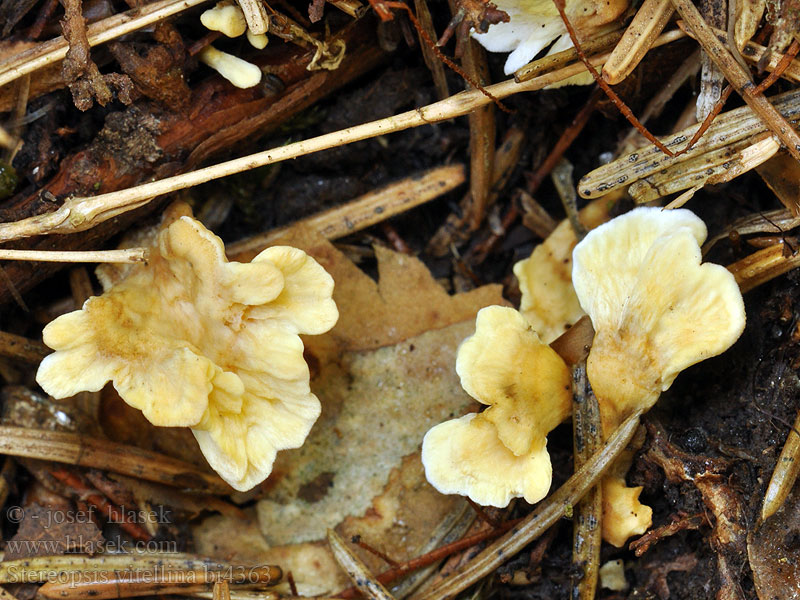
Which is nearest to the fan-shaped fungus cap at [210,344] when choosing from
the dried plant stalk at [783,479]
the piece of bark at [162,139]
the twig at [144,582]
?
the piece of bark at [162,139]

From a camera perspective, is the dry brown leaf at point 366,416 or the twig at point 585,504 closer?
the twig at point 585,504

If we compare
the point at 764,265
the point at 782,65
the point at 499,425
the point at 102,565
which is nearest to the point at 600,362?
the point at 499,425

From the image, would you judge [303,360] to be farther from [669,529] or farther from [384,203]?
[669,529]

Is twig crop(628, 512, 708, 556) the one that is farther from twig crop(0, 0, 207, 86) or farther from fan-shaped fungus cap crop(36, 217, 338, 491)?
twig crop(0, 0, 207, 86)

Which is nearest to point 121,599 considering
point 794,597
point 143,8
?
point 143,8

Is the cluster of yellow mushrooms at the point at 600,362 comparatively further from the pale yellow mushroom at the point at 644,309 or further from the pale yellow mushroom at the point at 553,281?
the pale yellow mushroom at the point at 553,281

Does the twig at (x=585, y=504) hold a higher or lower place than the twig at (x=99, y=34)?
lower

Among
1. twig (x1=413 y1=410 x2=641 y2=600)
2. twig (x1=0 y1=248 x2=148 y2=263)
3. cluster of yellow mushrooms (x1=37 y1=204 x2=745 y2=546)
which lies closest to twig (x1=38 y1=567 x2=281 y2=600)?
cluster of yellow mushrooms (x1=37 y1=204 x2=745 y2=546)
